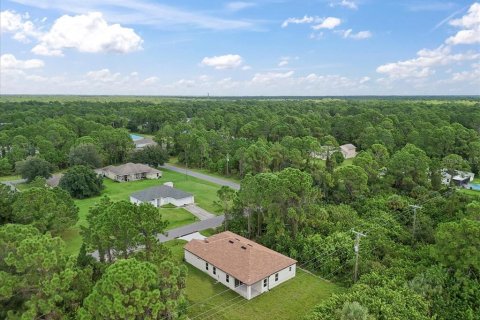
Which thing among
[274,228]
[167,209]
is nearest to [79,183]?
[167,209]

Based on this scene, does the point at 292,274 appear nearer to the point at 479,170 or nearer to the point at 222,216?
the point at 222,216

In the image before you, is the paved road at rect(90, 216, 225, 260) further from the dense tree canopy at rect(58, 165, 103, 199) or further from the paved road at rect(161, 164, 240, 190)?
the dense tree canopy at rect(58, 165, 103, 199)

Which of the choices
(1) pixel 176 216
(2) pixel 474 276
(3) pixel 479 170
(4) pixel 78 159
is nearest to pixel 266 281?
(2) pixel 474 276

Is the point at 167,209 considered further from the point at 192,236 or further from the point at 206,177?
the point at 206,177

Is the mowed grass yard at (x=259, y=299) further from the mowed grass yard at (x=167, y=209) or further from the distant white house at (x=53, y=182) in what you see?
the distant white house at (x=53, y=182)

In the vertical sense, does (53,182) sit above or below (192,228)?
above
